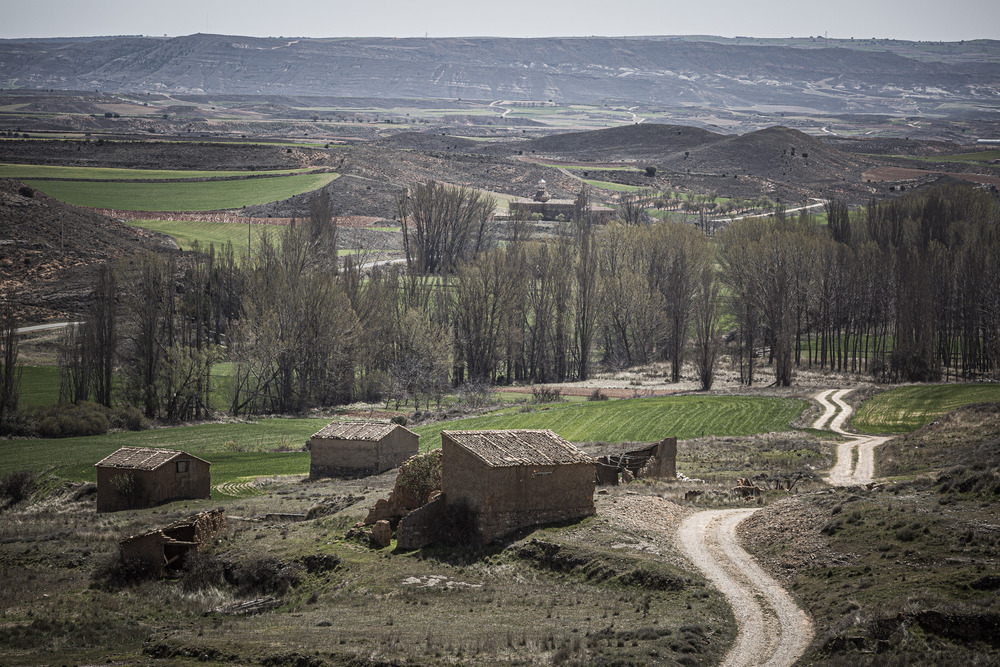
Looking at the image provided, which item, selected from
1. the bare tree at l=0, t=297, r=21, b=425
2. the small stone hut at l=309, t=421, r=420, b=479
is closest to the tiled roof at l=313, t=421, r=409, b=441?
the small stone hut at l=309, t=421, r=420, b=479

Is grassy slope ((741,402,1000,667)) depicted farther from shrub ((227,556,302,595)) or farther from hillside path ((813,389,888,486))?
shrub ((227,556,302,595))

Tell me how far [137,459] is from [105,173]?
336 feet

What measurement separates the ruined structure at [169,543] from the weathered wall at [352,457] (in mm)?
13638

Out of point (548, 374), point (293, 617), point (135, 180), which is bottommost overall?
point (548, 374)

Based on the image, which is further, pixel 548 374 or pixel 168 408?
pixel 548 374

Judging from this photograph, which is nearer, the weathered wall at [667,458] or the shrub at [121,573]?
the shrub at [121,573]

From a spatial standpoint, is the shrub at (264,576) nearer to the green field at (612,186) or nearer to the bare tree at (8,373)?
the bare tree at (8,373)

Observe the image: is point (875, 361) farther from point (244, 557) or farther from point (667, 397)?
point (244, 557)

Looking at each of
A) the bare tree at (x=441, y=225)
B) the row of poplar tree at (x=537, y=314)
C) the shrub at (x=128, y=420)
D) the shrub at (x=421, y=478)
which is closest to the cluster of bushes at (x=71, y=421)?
the shrub at (x=128, y=420)

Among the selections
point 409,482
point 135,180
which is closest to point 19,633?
point 409,482

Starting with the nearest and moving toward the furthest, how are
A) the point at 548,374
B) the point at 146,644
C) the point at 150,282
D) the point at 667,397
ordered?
the point at 146,644
the point at 667,397
the point at 150,282
the point at 548,374

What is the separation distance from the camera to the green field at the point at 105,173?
4857 inches

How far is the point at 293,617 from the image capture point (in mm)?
22953

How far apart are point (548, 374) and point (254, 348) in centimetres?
2267
